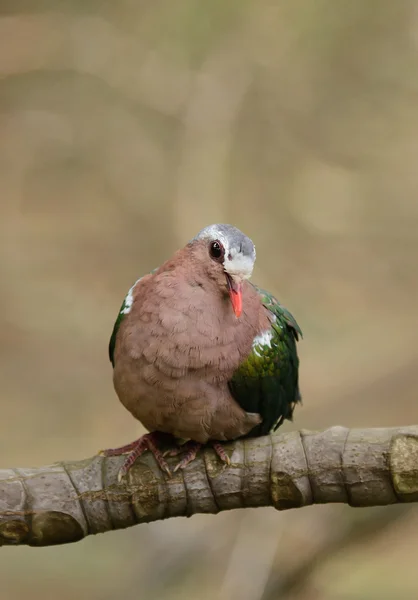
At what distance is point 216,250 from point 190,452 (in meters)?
0.60

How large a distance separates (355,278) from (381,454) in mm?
3985

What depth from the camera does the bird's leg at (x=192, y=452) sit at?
2410 millimetres

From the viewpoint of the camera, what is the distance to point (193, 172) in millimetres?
5875

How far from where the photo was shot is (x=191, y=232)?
18.4 ft

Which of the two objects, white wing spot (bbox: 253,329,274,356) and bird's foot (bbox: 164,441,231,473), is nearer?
bird's foot (bbox: 164,441,231,473)

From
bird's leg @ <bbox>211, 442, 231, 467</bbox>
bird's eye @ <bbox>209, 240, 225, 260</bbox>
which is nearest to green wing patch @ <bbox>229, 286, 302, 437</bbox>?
bird's leg @ <bbox>211, 442, 231, 467</bbox>

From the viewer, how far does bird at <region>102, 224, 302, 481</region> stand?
2414 mm

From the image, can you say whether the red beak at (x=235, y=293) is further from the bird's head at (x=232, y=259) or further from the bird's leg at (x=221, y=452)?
the bird's leg at (x=221, y=452)

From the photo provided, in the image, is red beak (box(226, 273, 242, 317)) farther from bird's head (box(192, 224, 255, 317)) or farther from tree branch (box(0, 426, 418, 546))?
tree branch (box(0, 426, 418, 546))

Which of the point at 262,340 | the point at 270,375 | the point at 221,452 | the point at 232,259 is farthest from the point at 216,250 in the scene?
the point at 221,452

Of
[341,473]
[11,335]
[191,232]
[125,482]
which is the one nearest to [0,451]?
[11,335]

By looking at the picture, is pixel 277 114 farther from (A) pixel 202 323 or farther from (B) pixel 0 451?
(A) pixel 202 323

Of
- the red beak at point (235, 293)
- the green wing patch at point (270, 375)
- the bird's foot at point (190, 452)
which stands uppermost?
the red beak at point (235, 293)

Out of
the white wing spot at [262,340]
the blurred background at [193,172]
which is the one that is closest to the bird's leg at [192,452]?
the white wing spot at [262,340]
